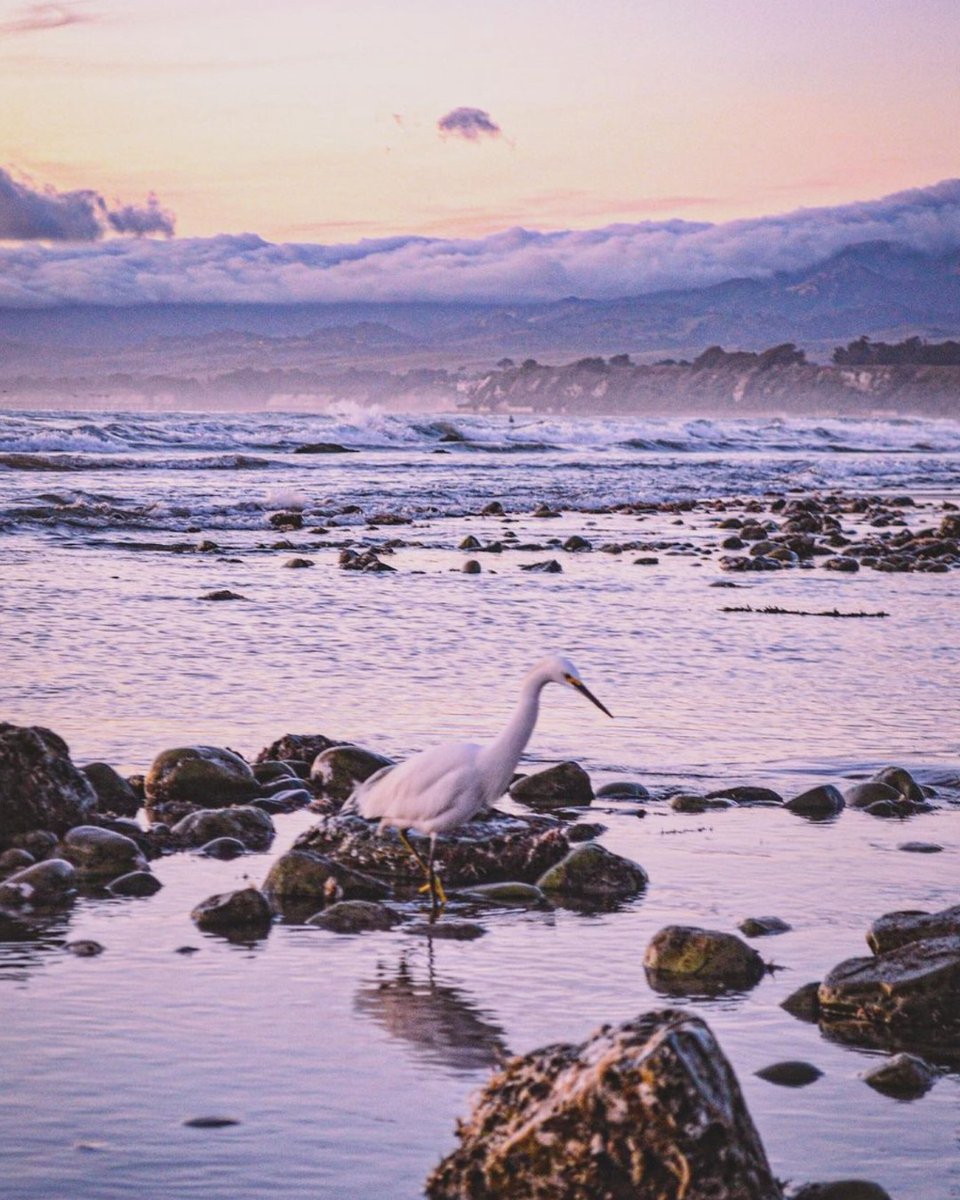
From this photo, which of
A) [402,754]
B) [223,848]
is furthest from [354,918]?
[402,754]

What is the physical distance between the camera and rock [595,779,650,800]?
34.2ft

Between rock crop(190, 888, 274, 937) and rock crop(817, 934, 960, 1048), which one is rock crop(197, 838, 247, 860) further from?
rock crop(817, 934, 960, 1048)

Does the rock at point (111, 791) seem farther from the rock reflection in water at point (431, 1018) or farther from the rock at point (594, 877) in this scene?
the rock reflection in water at point (431, 1018)

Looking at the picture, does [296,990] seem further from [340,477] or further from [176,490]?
[340,477]

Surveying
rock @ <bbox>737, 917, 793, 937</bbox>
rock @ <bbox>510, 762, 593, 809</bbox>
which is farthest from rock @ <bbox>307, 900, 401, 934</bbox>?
rock @ <bbox>510, 762, 593, 809</bbox>

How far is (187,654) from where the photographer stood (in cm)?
1537

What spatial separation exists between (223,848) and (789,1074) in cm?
398

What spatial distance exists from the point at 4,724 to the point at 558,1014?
4186 millimetres

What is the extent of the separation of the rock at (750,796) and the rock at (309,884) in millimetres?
2615

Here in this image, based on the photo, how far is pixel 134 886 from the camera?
8.23 metres

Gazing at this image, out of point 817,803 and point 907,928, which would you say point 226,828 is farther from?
point 907,928

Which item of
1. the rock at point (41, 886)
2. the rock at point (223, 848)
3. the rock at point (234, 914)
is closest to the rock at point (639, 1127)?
the rock at point (234, 914)

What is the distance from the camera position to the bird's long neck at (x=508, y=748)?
315 inches

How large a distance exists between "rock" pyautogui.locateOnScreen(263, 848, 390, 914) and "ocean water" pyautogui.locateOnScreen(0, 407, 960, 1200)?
0.32m
